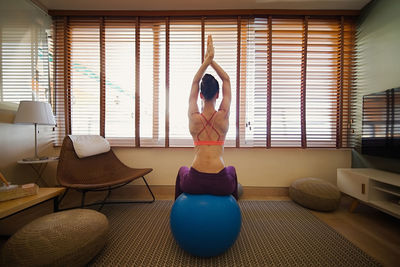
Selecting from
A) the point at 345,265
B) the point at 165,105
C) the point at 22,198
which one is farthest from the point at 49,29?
the point at 345,265

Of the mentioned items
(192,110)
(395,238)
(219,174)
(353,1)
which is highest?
(353,1)

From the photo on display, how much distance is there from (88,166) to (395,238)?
331cm

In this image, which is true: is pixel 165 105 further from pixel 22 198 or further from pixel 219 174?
pixel 22 198

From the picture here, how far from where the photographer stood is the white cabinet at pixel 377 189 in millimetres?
1409

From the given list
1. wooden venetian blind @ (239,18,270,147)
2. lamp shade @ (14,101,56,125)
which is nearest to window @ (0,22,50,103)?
lamp shade @ (14,101,56,125)

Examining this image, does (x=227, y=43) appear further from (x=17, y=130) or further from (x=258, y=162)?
(x=17, y=130)

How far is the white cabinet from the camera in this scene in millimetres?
1409

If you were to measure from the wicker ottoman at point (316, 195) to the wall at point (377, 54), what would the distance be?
76 cm

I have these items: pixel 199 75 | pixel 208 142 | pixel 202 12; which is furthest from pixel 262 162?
pixel 202 12

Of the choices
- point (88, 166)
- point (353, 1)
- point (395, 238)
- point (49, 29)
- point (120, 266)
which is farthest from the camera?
point (49, 29)

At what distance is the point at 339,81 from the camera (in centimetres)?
217

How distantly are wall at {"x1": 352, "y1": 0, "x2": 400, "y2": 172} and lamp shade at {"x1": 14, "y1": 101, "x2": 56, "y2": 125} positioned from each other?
4174 millimetres

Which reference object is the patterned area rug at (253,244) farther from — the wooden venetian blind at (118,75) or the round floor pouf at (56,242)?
the wooden venetian blind at (118,75)

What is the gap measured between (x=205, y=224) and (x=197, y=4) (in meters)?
2.72
